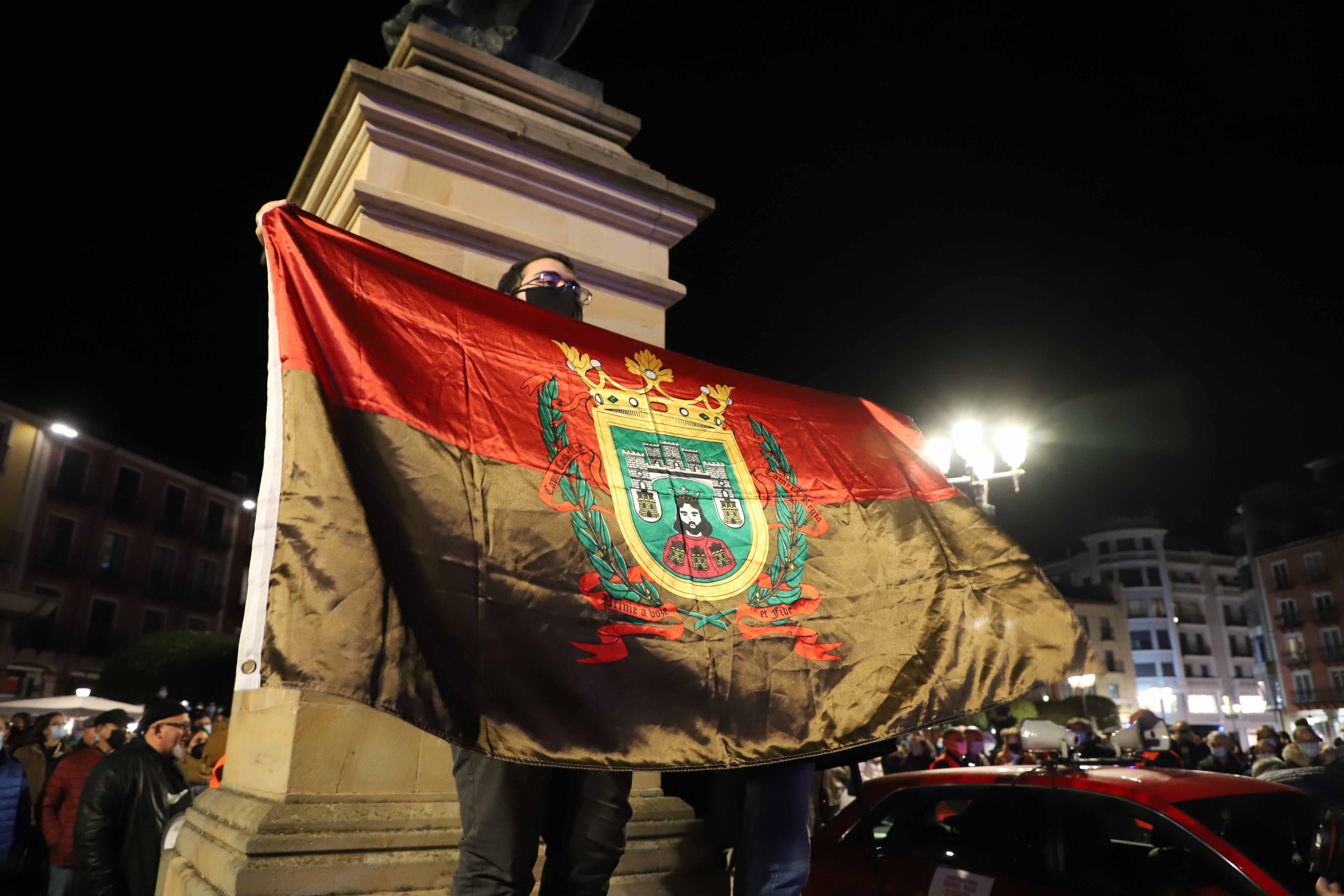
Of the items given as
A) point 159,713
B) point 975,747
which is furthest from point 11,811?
point 975,747

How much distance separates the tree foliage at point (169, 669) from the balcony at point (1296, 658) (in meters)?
52.5

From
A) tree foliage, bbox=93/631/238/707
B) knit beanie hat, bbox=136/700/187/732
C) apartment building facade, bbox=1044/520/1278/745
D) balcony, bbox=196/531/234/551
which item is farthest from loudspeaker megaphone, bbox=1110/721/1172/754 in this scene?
apartment building facade, bbox=1044/520/1278/745

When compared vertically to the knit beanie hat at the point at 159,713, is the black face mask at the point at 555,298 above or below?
above

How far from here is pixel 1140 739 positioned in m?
7.95

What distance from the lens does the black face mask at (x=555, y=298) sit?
3.14 m

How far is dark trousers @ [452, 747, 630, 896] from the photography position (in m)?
2.18

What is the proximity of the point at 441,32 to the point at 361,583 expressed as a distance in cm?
387

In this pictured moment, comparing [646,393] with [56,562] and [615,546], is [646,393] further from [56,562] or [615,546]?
[56,562]

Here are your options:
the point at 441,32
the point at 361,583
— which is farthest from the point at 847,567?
the point at 441,32

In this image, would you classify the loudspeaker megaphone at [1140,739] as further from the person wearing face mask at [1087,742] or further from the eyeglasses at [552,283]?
the eyeglasses at [552,283]

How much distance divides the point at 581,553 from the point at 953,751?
8.08 metres

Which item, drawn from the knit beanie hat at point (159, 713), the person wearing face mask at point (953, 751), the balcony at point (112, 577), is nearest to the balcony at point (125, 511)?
the balcony at point (112, 577)

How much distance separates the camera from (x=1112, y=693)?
63.5 metres

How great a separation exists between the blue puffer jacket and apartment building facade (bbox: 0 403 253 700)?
27193 millimetres
